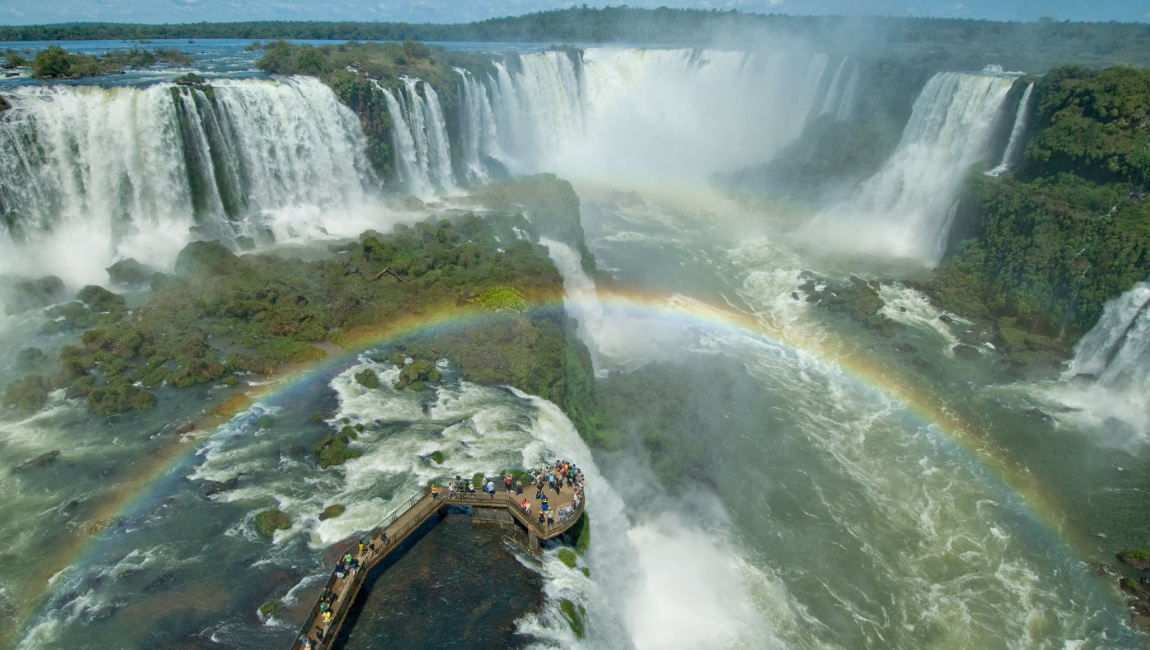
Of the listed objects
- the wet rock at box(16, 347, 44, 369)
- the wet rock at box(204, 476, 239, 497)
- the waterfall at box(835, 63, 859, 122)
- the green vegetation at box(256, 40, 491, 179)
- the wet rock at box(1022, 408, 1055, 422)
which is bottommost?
the wet rock at box(1022, 408, 1055, 422)

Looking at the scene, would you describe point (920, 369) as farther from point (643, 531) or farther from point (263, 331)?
point (263, 331)

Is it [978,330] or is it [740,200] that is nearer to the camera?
[978,330]

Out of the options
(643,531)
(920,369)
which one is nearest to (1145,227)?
(920,369)

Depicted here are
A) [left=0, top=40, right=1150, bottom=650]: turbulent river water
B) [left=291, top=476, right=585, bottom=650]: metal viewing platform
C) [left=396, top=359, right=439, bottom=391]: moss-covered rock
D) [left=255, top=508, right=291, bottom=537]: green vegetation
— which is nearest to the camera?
[left=291, top=476, right=585, bottom=650]: metal viewing platform

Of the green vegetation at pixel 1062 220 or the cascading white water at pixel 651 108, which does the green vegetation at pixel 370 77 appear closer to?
the cascading white water at pixel 651 108

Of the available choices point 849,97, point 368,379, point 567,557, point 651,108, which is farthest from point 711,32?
point 567,557

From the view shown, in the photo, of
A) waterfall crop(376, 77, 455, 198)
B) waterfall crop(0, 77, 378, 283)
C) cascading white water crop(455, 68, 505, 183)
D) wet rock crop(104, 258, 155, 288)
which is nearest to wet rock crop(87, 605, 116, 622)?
wet rock crop(104, 258, 155, 288)

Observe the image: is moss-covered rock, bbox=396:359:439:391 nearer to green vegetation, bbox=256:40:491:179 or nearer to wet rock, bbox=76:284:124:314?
wet rock, bbox=76:284:124:314
